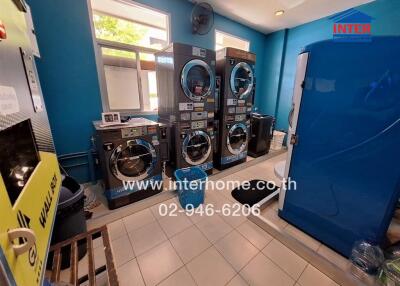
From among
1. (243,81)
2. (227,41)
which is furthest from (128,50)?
(227,41)

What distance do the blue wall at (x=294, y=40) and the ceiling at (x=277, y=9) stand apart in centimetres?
19

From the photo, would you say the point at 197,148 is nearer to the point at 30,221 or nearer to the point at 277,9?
the point at 30,221

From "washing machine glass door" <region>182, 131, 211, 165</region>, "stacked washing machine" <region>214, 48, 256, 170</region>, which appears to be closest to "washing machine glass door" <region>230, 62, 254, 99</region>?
"stacked washing machine" <region>214, 48, 256, 170</region>

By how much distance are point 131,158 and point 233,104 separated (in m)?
1.88

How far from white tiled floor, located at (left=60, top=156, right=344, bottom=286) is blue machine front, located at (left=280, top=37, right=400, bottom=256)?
0.42 meters

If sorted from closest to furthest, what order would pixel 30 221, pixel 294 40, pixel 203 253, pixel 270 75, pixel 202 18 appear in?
pixel 30 221, pixel 203 253, pixel 202 18, pixel 294 40, pixel 270 75

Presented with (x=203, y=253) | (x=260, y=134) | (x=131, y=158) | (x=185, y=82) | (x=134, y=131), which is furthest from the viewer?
(x=260, y=134)

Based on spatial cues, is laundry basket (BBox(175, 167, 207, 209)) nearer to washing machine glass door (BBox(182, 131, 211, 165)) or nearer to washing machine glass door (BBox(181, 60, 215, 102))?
washing machine glass door (BBox(182, 131, 211, 165))

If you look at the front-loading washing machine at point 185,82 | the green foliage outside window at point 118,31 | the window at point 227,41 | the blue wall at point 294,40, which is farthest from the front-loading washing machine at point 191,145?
the blue wall at point 294,40

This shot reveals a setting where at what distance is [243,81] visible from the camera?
10.3ft

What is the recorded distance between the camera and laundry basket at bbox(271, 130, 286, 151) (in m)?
4.30

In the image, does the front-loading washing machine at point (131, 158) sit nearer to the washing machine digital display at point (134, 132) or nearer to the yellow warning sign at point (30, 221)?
the washing machine digital display at point (134, 132)

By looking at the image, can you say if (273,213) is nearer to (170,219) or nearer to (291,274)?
(291,274)

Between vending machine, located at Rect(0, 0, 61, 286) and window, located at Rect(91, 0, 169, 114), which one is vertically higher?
window, located at Rect(91, 0, 169, 114)
